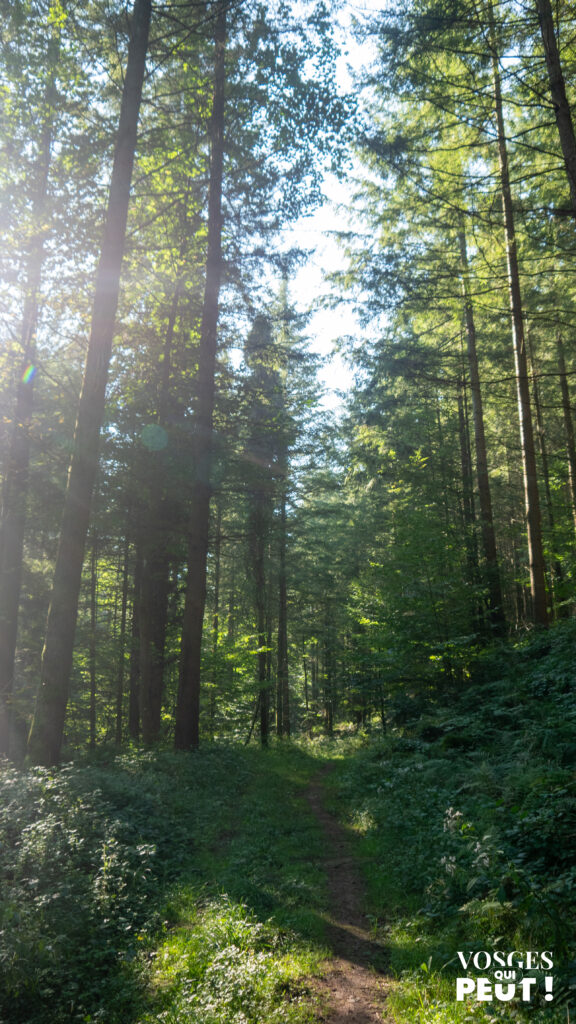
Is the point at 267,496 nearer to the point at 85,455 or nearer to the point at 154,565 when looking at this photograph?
the point at 154,565

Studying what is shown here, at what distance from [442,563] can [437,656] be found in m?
2.48

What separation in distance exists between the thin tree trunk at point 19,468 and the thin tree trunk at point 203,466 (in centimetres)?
385

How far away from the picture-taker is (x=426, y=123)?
13.1m

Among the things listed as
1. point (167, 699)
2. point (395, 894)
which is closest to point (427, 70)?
point (395, 894)

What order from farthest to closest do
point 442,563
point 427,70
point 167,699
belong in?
point 167,699, point 442,563, point 427,70

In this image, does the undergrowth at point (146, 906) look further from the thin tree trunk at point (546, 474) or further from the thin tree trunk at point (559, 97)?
the thin tree trunk at point (546, 474)

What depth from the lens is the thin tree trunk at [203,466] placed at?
12.3 metres

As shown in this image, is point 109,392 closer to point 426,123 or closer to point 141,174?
point 141,174

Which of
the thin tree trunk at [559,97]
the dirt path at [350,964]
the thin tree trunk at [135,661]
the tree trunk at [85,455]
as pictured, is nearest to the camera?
the dirt path at [350,964]

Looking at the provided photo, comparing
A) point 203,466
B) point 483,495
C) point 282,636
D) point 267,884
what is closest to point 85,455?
point 203,466

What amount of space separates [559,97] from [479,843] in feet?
34.6

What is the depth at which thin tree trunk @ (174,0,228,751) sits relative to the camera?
12.3 m

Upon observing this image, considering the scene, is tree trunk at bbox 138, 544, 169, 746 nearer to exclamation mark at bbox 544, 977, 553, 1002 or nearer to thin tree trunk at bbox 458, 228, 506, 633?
thin tree trunk at bbox 458, 228, 506, 633

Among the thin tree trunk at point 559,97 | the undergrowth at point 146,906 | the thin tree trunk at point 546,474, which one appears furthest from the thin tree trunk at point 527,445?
the undergrowth at point 146,906
